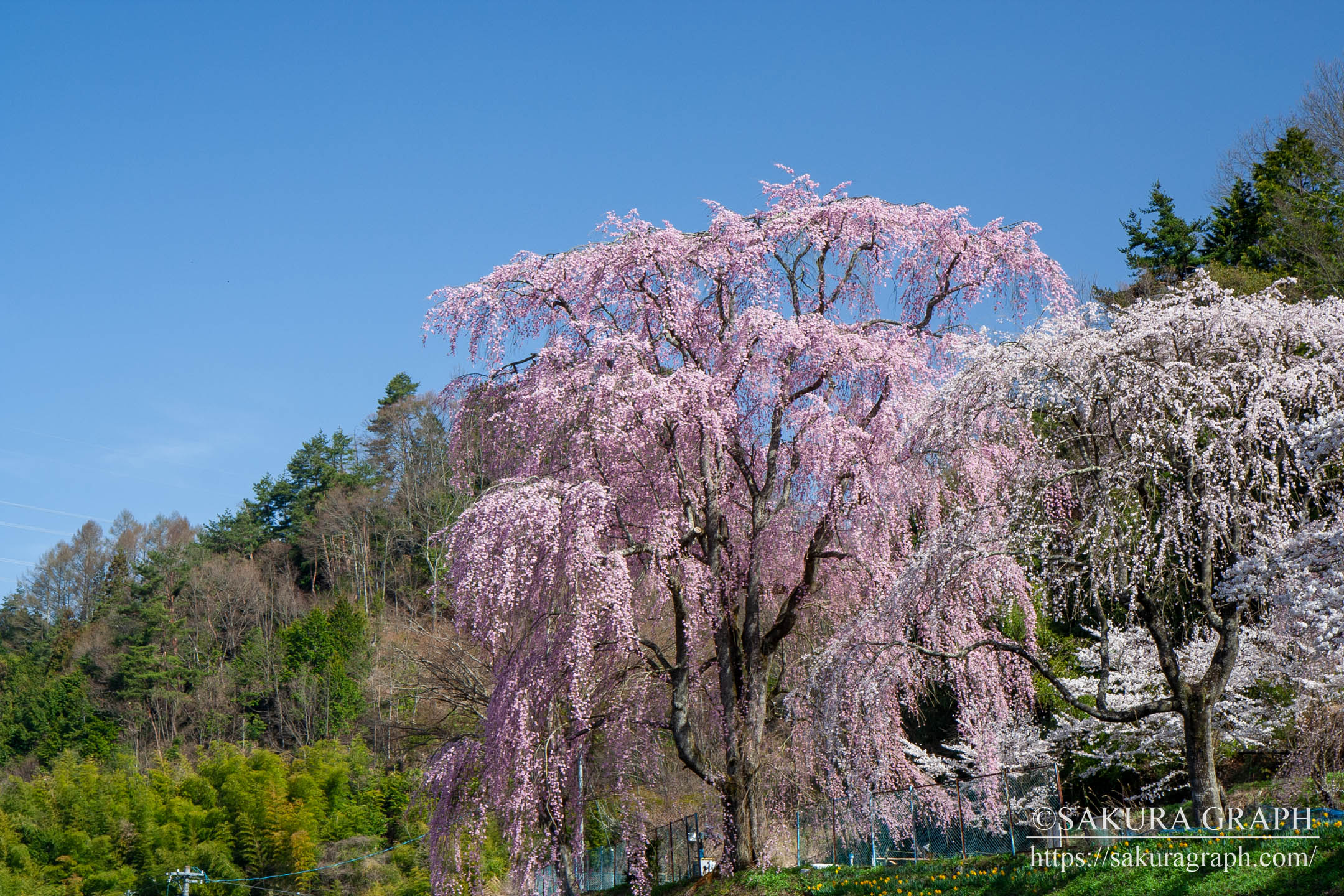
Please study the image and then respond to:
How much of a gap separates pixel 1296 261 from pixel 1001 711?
19.8 m

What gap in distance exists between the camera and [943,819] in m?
12.3

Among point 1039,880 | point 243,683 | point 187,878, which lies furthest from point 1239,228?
point 243,683

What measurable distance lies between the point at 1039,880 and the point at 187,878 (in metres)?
27.3

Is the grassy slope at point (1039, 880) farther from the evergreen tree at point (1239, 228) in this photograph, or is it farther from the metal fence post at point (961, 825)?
the evergreen tree at point (1239, 228)

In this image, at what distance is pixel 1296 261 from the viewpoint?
88.9 ft

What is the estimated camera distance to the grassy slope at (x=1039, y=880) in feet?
25.3

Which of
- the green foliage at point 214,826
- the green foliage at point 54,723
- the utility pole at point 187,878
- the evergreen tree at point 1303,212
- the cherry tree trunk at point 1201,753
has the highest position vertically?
the evergreen tree at point 1303,212

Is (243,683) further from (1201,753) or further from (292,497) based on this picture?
(1201,753)

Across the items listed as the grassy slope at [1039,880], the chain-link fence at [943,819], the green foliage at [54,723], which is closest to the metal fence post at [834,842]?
the chain-link fence at [943,819]

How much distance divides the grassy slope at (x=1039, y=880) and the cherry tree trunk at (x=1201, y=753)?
676 mm

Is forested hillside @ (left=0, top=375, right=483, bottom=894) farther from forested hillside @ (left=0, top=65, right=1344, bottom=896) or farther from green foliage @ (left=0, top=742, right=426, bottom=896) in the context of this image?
forested hillside @ (left=0, top=65, right=1344, bottom=896)

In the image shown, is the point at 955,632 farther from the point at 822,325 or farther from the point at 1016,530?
the point at 822,325

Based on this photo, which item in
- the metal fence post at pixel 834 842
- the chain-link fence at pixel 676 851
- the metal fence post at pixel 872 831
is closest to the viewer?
the metal fence post at pixel 872 831

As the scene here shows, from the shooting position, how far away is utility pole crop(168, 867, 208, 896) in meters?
29.2
